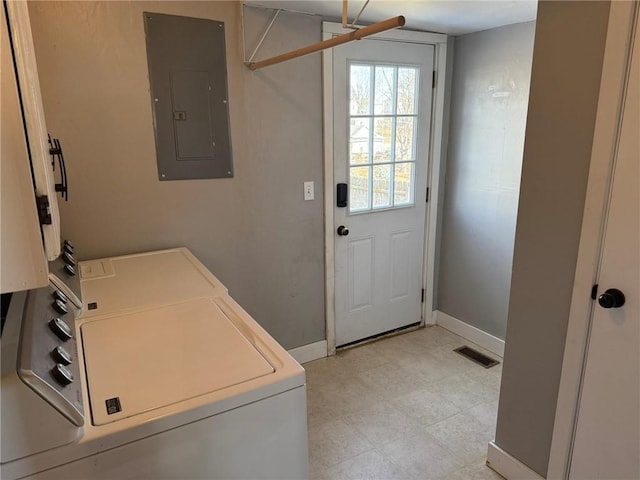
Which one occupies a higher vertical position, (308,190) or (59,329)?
(308,190)

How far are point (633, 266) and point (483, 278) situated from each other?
1.65 meters

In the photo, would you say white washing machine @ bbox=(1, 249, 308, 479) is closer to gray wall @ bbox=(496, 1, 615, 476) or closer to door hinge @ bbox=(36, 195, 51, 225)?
door hinge @ bbox=(36, 195, 51, 225)

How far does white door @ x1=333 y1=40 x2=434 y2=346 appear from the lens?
2.73 meters

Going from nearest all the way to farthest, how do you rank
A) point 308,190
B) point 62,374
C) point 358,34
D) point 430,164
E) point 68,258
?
point 62,374 → point 358,34 → point 68,258 → point 308,190 → point 430,164

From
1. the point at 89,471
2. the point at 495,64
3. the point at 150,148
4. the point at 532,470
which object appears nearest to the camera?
the point at 89,471

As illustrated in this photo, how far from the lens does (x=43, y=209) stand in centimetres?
76

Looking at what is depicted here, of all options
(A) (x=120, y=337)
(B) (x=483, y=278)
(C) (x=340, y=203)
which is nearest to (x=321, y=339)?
(C) (x=340, y=203)

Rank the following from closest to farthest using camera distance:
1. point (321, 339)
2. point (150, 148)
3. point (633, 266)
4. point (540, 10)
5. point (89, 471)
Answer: point (89, 471)
point (633, 266)
point (540, 10)
point (150, 148)
point (321, 339)

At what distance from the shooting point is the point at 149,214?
2217 millimetres

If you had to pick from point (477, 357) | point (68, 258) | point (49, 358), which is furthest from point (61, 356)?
point (477, 357)

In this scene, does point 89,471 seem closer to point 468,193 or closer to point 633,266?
point 633,266

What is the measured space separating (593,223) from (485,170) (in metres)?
1.50

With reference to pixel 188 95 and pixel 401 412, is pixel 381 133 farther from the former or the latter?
pixel 401 412

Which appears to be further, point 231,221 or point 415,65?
point 415,65
